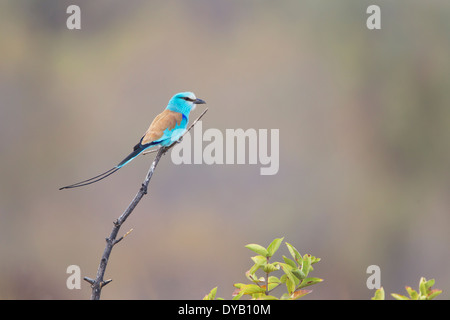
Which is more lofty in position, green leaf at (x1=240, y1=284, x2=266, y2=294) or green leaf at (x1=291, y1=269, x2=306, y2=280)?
green leaf at (x1=291, y1=269, x2=306, y2=280)

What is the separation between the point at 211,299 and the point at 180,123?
1.66 ft

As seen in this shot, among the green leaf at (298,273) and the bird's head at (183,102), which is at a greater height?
the bird's head at (183,102)

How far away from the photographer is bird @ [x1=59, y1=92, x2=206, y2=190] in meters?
0.87

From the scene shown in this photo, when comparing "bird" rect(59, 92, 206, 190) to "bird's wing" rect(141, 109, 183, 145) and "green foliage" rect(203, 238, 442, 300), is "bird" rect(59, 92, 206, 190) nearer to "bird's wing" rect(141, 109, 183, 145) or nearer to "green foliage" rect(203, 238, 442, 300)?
"bird's wing" rect(141, 109, 183, 145)

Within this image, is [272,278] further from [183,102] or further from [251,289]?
[183,102]

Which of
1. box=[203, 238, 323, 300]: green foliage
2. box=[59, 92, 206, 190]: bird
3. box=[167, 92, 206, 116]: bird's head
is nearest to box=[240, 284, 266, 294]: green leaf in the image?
box=[203, 238, 323, 300]: green foliage

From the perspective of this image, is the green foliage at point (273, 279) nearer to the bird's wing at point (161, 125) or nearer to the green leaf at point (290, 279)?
the green leaf at point (290, 279)

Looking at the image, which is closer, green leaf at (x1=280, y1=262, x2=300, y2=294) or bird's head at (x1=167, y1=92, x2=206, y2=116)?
green leaf at (x1=280, y1=262, x2=300, y2=294)

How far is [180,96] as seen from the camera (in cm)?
102

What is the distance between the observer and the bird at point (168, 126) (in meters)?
0.87

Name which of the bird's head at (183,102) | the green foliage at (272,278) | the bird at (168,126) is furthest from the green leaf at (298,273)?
the bird's head at (183,102)

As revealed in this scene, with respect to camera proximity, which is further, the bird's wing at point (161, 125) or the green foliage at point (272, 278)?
the bird's wing at point (161, 125)
